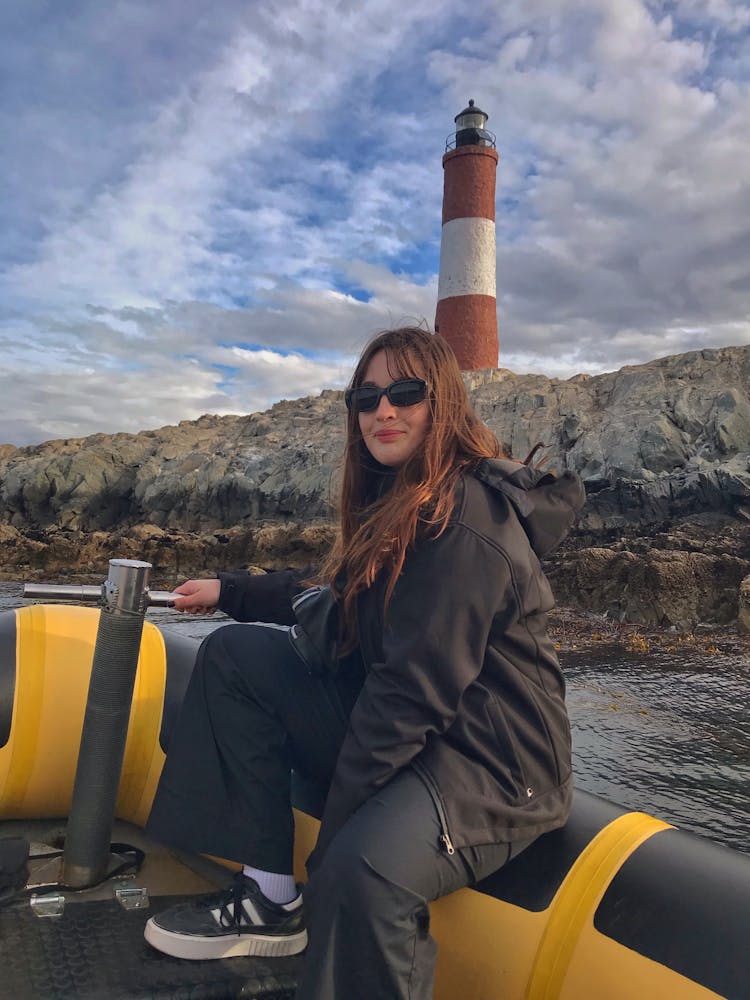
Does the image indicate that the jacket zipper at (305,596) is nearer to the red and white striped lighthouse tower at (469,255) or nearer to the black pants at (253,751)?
the black pants at (253,751)

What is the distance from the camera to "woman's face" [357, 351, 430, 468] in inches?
84.6

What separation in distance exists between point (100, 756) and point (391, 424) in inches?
52.4

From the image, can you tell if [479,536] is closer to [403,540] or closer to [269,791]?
[403,540]

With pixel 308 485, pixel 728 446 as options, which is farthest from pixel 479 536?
pixel 308 485

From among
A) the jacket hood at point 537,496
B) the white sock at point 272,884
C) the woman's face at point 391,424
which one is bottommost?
the white sock at point 272,884

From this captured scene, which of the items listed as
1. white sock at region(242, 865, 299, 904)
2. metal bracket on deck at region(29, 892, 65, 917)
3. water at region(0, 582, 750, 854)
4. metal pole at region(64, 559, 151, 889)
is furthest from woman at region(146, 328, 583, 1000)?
water at region(0, 582, 750, 854)

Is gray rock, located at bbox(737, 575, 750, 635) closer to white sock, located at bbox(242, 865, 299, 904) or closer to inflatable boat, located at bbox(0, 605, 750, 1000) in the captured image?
inflatable boat, located at bbox(0, 605, 750, 1000)

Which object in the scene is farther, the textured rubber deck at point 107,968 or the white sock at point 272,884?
the white sock at point 272,884

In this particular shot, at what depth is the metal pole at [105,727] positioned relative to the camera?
2.28m

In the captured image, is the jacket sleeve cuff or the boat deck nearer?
the boat deck

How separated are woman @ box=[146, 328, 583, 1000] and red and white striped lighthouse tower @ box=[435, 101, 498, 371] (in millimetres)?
25119

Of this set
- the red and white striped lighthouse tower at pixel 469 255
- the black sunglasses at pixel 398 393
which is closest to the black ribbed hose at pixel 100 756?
the black sunglasses at pixel 398 393

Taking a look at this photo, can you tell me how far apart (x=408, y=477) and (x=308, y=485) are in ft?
76.6

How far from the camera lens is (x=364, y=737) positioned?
5.64ft
